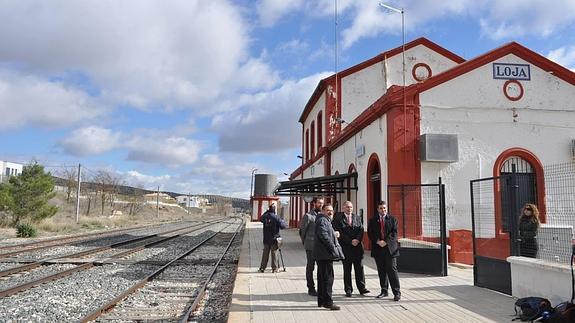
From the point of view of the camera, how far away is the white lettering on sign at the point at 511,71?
14.6 metres

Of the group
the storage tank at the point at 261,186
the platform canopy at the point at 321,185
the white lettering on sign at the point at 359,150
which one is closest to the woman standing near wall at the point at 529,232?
the white lettering on sign at the point at 359,150

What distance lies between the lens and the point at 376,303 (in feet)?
24.8

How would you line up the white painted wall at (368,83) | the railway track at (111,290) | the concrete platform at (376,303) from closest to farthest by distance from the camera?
the concrete platform at (376,303)
the railway track at (111,290)
the white painted wall at (368,83)

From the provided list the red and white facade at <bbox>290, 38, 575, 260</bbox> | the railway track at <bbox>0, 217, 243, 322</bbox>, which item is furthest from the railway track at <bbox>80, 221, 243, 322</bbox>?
the red and white facade at <bbox>290, 38, 575, 260</bbox>

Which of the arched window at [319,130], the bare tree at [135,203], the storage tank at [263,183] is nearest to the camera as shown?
the arched window at [319,130]

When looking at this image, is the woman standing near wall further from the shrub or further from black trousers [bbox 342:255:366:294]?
the shrub

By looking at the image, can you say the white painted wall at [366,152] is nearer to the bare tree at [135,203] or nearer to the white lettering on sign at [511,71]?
the white lettering on sign at [511,71]

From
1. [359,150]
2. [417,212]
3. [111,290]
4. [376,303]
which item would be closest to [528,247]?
[376,303]

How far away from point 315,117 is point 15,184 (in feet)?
65.7

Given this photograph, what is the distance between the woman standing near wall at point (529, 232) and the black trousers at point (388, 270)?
93.4 inches

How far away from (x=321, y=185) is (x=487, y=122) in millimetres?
8004

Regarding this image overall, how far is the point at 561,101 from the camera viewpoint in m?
14.6

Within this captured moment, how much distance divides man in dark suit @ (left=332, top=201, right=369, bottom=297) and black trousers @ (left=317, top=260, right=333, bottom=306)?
0.92 m

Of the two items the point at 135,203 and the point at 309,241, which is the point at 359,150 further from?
the point at 135,203
